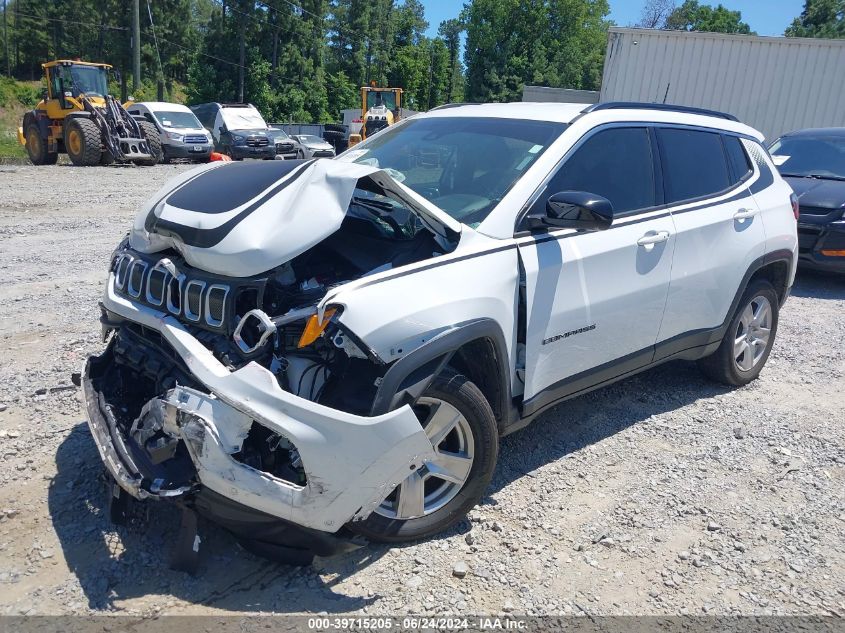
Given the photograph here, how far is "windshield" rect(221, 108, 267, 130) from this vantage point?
1117 inches

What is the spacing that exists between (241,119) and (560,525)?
2841 cm

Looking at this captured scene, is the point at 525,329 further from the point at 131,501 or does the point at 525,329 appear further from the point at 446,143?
the point at 131,501

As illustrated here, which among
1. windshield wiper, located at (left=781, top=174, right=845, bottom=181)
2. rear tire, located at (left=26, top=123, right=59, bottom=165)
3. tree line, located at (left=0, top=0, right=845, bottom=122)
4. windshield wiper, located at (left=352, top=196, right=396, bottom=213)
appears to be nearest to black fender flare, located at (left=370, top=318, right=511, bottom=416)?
windshield wiper, located at (left=352, top=196, right=396, bottom=213)

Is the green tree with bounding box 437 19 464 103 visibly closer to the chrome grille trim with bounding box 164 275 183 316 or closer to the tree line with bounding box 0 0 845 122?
the tree line with bounding box 0 0 845 122

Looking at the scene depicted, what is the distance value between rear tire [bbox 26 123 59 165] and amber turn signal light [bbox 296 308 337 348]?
22636 millimetres

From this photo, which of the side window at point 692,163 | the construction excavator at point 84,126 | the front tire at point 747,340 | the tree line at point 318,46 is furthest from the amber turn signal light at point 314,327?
the tree line at point 318,46

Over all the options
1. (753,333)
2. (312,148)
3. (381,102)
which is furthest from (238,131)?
(753,333)

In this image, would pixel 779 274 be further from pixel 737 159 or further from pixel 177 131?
pixel 177 131

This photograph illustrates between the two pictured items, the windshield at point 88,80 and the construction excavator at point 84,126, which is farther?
the windshield at point 88,80

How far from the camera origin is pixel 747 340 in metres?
5.02

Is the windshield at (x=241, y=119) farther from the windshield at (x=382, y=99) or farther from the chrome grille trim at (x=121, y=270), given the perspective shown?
the chrome grille trim at (x=121, y=270)

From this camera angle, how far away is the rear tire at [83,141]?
1983cm

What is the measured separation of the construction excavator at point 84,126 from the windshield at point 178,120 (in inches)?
79.0

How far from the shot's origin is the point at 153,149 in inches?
850
